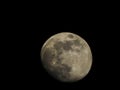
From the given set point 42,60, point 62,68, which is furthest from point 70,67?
point 42,60

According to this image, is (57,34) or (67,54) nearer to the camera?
(67,54)

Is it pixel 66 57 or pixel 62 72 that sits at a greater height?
pixel 66 57

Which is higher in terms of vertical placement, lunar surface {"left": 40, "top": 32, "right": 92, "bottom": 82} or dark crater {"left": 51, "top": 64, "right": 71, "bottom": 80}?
lunar surface {"left": 40, "top": 32, "right": 92, "bottom": 82}

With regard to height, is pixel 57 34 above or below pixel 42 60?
above

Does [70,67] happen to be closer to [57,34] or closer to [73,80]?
[73,80]

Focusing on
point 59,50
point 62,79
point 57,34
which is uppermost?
point 57,34

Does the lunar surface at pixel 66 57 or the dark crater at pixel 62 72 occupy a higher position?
the lunar surface at pixel 66 57
